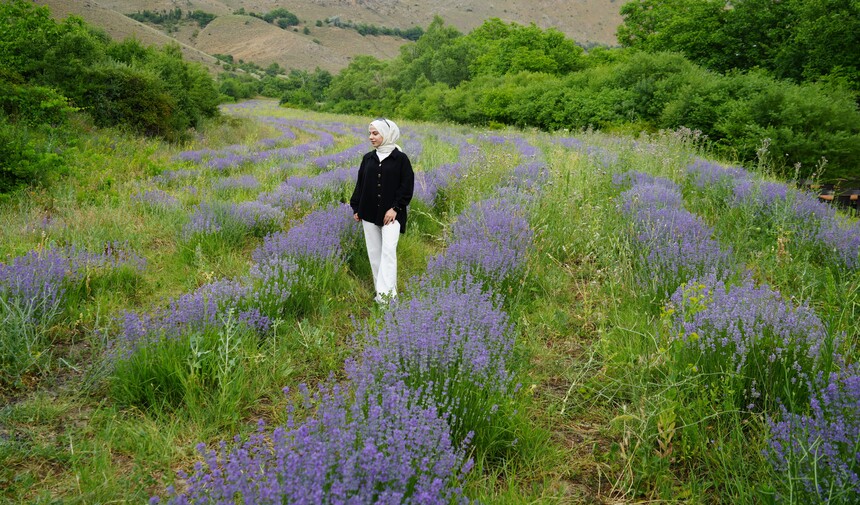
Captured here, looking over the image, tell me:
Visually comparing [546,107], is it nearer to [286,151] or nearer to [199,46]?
[286,151]

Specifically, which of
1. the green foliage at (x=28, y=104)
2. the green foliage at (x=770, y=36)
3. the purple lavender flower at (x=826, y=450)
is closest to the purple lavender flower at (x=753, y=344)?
the purple lavender flower at (x=826, y=450)

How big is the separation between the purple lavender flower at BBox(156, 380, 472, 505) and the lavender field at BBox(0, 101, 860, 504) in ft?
0.05

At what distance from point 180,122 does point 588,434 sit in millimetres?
13669

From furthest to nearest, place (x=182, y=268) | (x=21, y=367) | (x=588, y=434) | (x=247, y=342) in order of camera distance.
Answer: (x=182, y=268)
(x=247, y=342)
(x=21, y=367)
(x=588, y=434)

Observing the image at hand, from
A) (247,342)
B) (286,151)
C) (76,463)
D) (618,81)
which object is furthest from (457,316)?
(618,81)

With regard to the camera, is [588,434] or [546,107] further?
[546,107]

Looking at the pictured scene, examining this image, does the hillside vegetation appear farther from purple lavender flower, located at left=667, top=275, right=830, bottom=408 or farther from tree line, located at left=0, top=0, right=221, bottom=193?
tree line, located at left=0, top=0, right=221, bottom=193

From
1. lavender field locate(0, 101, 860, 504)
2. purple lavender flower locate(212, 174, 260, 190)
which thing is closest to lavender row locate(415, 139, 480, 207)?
lavender field locate(0, 101, 860, 504)

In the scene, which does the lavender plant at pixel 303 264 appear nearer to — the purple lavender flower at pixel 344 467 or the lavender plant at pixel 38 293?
A: the lavender plant at pixel 38 293

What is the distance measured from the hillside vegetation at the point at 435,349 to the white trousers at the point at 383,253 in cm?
20

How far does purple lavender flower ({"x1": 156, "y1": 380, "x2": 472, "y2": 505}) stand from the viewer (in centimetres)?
139

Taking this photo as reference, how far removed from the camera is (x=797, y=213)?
5094mm

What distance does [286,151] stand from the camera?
11.1 meters

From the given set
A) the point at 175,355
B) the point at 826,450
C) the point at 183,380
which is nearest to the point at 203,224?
the point at 175,355
